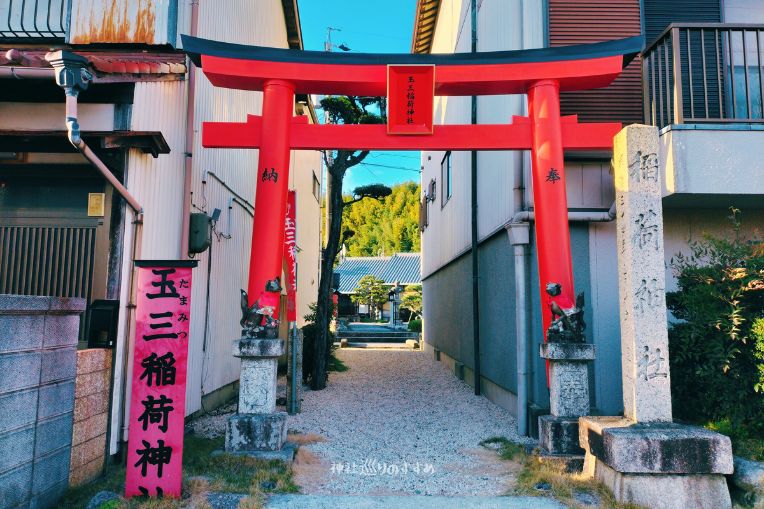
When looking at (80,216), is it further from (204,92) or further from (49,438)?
(204,92)

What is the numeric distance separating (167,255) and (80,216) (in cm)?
117

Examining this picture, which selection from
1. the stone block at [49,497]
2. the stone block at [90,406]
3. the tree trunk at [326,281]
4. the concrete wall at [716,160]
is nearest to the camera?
the stone block at [49,497]

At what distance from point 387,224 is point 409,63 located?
4707 cm

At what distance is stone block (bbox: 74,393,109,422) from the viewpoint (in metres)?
5.00

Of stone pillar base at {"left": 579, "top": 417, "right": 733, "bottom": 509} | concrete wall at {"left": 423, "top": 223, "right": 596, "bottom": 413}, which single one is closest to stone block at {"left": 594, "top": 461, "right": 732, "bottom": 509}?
stone pillar base at {"left": 579, "top": 417, "right": 733, "bottom": 509}

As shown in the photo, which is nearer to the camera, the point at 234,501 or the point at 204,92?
→ the point at 234,501

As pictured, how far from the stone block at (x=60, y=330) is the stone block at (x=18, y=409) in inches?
17.7

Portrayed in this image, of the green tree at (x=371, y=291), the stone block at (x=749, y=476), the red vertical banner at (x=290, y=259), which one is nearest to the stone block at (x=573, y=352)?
the stone block at (x=749, y=476)

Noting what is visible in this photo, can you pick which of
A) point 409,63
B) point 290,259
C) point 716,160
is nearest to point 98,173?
point 409,63

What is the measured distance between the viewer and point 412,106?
683 cm

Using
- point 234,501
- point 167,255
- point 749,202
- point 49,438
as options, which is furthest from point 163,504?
point 749,202

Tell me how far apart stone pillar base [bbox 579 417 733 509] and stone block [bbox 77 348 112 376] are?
522 centimetres

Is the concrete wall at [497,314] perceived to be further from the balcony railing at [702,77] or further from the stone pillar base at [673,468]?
the stone pillar base at [673,468]

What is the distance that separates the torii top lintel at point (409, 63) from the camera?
6.62m
